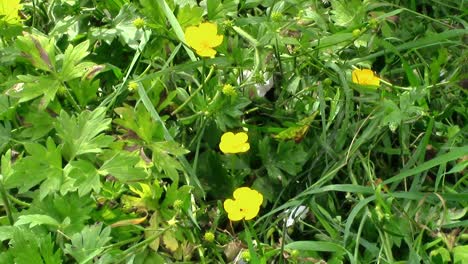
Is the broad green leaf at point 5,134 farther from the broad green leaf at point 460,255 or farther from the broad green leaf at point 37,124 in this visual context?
the broad green leaf at point 460,255

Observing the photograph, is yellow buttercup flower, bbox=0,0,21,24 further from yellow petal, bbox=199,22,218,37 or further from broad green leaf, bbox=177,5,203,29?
yellow petal, bbox=199,22,218,37

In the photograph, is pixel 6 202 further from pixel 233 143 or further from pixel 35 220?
pixel 233 143

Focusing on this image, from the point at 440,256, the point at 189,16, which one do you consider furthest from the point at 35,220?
the point at 440,256

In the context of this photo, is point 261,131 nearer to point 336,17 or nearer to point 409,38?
point 336,17

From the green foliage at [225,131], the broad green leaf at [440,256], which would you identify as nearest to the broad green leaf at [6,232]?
the green foliage at [225,131]

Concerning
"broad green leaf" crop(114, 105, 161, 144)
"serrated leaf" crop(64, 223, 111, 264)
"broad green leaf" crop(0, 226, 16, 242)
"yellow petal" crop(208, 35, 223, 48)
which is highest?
"yellow petal" crop(208, 35, 223, 48)

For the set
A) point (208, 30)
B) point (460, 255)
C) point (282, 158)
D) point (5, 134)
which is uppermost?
point (208, 30)

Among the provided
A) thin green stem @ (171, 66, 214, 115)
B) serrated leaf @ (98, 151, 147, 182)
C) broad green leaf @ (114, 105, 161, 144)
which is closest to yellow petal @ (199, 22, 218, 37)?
thin green stem @ (171, 66, 214, 115)
